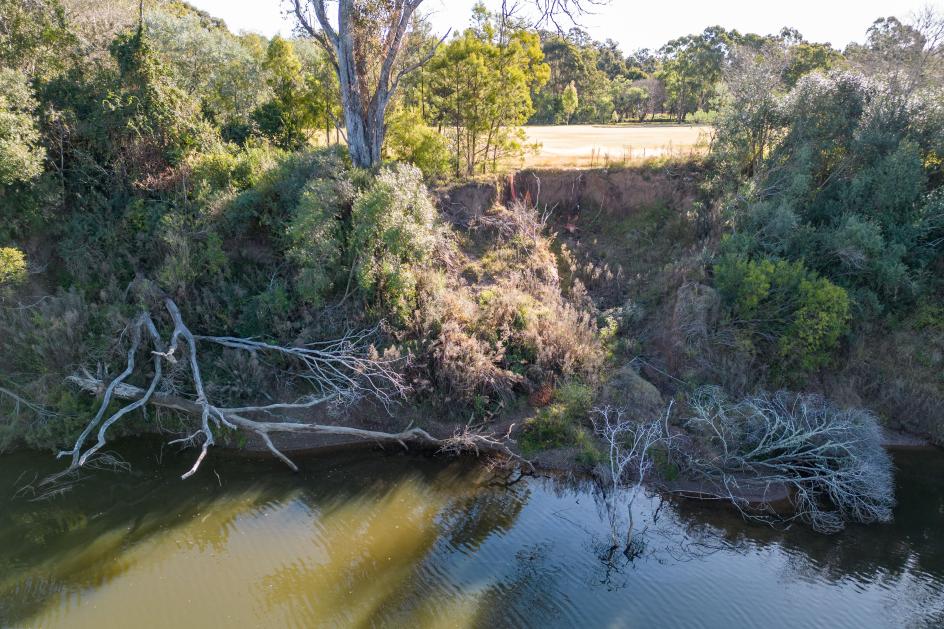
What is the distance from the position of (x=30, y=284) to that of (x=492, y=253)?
1406cm

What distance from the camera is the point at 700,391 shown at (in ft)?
48.1

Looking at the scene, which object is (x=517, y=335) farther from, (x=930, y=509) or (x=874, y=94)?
(x=874, y=94)

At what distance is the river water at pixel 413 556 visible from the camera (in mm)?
9656

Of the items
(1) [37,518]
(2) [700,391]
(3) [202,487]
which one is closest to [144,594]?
(3) [202,487]

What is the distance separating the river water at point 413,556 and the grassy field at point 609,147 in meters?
14.2

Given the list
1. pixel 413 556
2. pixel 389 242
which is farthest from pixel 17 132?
pixel 413 556

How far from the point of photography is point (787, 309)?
15680 millimetres

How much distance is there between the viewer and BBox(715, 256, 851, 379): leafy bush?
1511cm

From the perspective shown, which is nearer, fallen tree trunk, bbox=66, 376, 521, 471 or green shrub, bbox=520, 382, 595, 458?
fallen tree trunk, bbox=66, 376, 521, 471

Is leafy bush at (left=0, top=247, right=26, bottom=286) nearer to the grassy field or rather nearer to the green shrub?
the green shrub

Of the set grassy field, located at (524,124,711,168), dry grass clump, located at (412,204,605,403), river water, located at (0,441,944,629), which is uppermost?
grassy field, located at (524,124,711,168)

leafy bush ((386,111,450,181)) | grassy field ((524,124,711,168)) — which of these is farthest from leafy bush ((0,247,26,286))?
grassy field ((524,124,711,168))

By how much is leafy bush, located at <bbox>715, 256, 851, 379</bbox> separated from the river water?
159 inches

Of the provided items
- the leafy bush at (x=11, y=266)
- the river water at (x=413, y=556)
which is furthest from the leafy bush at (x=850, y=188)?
the leafy bush at (x=11, y=266)
